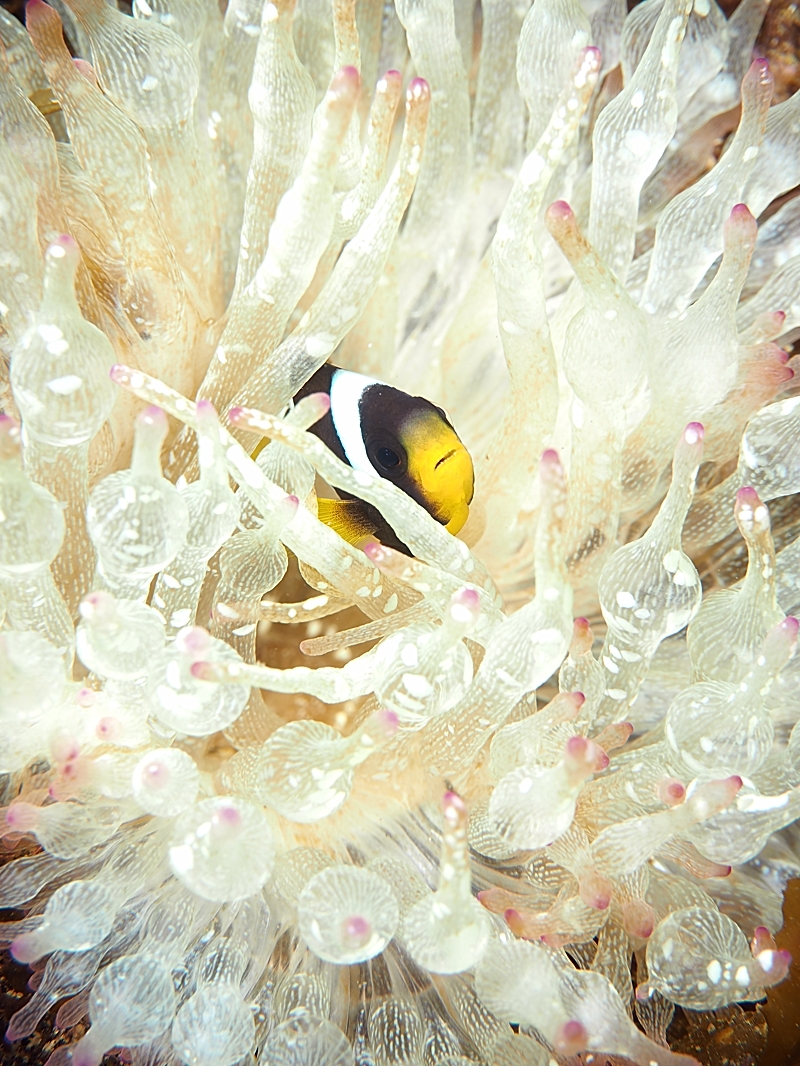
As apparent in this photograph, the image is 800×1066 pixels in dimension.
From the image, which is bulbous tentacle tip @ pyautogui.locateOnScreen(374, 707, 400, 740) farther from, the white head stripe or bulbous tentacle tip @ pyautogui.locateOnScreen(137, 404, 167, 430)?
the white head stripe

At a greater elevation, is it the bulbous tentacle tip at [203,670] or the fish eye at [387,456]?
the fish eye at [387,456]

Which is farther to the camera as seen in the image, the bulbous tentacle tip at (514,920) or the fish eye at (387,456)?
the fish eye at (387,456)

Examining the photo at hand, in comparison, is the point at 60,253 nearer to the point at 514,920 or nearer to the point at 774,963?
the point at 514,920

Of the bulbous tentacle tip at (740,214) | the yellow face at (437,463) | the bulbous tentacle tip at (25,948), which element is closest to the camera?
the bulbous tentacle tip at (25,948)

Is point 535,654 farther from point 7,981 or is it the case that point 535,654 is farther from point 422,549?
point 7,981

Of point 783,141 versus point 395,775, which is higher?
point 783,141

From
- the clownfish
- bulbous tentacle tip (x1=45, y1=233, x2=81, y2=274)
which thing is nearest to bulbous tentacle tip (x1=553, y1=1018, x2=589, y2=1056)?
the clownfish

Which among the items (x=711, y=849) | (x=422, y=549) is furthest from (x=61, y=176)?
(x=711, y=849)

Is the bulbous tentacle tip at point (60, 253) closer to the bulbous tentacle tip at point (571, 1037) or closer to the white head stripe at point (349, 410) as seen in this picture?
the white head stripe at point (349, 410)

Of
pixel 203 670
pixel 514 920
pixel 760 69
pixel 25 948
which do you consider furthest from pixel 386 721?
pixel 760 69

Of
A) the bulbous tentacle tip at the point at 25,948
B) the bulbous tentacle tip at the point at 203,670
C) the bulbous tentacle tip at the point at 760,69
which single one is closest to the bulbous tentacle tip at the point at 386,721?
the bulbous tentacle tip at the point at 203,670
